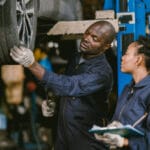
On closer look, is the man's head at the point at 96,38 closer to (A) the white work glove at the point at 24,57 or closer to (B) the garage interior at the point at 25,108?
(A) the white work glove at the point at 24,57

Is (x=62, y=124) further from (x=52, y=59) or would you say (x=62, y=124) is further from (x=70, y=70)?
(x=52, y=59)

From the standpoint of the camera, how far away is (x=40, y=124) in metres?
10.8

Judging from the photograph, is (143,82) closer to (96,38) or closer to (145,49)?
(145,49)

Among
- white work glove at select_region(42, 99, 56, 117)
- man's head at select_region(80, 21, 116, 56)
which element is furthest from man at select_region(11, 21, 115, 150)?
white work glove at select_region(42, 99, 56, 117)

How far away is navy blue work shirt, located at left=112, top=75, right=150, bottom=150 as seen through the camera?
166 inches

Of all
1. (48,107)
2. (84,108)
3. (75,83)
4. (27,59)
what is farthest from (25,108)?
(27,59)

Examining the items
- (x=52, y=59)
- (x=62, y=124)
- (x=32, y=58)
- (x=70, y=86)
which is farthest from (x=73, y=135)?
(x=52, y=59)

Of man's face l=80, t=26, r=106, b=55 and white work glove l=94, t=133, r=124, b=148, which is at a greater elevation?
man's face l=80, t=26, r=106, b=55

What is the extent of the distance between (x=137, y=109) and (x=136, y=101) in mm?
74

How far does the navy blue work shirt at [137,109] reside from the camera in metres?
4.22

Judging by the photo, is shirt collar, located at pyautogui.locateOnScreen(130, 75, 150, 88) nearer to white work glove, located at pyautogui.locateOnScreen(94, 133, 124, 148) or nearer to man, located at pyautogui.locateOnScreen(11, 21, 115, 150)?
white work glove, located at pyautogui.locateOnScreen(94, 133, 124, 148)

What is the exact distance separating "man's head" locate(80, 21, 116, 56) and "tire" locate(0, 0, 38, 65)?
555 mm

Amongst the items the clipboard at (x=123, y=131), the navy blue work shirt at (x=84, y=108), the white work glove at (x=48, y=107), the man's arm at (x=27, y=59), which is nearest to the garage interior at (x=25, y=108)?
the white work glove at (x=48, y=107)

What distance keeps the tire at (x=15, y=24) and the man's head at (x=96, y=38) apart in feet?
1.82
